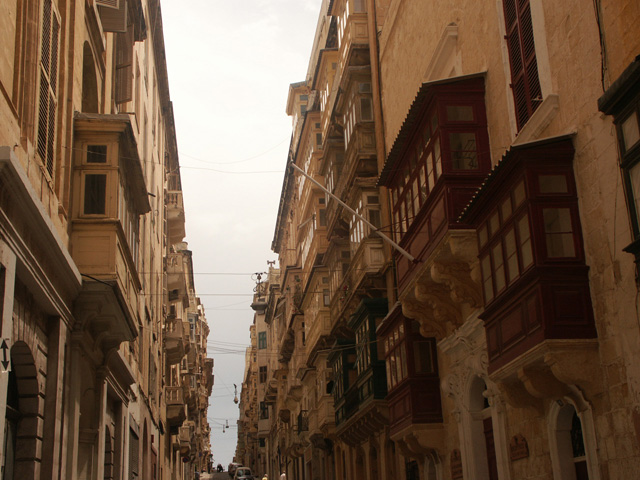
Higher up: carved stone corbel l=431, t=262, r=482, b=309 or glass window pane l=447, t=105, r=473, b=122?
glass window pane l=447, t=105, r=473, b=122

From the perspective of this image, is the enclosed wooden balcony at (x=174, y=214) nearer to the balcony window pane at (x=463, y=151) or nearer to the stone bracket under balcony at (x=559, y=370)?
the balcony window pane at (x=463, y=151)

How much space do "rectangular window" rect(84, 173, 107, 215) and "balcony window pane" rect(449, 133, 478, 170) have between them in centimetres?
695

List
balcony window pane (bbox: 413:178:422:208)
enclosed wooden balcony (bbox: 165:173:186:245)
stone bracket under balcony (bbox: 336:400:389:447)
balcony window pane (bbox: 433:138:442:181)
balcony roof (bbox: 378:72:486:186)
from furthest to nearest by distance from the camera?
enclosed wooden balcony (bbox: 165:173:186:245) → stone bracket under balcony (bbox: 336:400:389:447) → balcony window pane (bbox: 413:178:422:208) → balcony roof (bbox: 378:72:486:186) → balcony window pane (bbox: 433:138:442:181)

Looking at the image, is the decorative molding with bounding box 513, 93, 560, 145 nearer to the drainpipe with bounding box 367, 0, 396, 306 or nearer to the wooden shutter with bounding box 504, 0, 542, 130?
the wooden shutter with bounding box 504, 0, 542, 130

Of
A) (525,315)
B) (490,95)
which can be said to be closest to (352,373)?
(490,95)

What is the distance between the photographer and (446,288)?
17656 mm

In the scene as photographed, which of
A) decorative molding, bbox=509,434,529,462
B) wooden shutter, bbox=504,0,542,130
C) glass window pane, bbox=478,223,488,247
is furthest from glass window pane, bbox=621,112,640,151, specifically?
decorative molding, bbox=509,434,529,462

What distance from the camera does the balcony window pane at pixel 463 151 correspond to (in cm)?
1651

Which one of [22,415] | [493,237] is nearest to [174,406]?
[22,415]

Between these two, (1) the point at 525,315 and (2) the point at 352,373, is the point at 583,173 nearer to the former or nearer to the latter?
(1) the point at 525,315

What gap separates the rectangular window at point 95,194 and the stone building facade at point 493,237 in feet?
18.1

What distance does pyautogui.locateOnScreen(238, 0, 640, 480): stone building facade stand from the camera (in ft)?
37.7

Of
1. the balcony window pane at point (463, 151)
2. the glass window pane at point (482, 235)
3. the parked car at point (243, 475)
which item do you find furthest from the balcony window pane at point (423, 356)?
the parked car at point (243, 475)

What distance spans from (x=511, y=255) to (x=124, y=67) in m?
13.7
